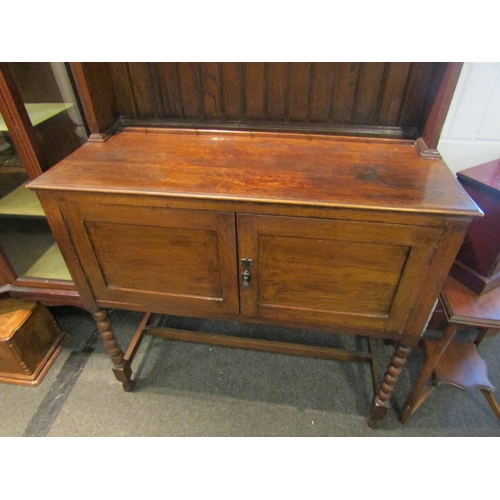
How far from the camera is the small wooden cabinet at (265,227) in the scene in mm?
848

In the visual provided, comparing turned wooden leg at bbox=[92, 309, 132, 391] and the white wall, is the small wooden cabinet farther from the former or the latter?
the white wall

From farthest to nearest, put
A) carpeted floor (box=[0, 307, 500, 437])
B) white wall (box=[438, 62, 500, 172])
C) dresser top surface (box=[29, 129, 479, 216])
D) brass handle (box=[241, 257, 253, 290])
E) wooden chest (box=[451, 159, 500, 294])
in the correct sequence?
1. carpeted floor (box=[0, 307, 500, 437])
2. white wall (box=[438, 62, 500, 172])
3. wooden chest (box=[451, 159, 500, 294])
4. brass handle (box=[241, 257, 253, 290])
5. dresser top surface (box=[29, 129, 479, 216])

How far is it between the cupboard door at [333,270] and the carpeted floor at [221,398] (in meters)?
0.55

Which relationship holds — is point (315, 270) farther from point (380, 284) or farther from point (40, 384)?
point (40, 384)

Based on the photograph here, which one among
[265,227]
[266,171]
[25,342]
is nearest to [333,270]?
[265,227]

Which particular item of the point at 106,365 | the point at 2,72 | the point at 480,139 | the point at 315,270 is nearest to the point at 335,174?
the point at 315,270

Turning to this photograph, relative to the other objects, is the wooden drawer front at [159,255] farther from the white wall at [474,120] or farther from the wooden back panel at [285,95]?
the white wall at [474,120]

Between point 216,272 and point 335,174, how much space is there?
17.4 inches

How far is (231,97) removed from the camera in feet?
3.79

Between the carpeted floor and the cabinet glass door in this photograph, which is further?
the carpeted floor

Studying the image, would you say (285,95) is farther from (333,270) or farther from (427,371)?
(427,371)

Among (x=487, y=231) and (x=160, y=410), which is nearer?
(x=487, y=231)

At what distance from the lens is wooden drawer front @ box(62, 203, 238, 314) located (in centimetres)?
94

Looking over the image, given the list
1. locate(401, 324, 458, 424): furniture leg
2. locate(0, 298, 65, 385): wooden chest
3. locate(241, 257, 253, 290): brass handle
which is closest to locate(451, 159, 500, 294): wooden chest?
locate(401, 324, 458, 424): furniture leg
